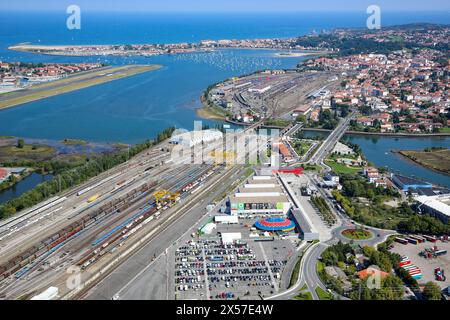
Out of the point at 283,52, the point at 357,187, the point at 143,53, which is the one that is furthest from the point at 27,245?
the point at 283,52

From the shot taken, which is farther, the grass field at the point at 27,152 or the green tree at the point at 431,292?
the grass field at the point at 27,152

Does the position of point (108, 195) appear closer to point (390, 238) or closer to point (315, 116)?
point (390, 238)

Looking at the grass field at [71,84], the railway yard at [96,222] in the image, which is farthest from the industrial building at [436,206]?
the grass field at [71,84]

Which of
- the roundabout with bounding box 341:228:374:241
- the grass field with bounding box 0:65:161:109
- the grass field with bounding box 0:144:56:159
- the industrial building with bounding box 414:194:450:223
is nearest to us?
the roundabout with bounding box 341:228:374:241

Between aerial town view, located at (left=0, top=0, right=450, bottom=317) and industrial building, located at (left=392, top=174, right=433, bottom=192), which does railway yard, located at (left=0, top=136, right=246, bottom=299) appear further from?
industrial building, located at (left=392, top=174, right=433, bottom=192)

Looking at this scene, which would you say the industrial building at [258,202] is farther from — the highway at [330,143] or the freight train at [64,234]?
the highway at [330,143]

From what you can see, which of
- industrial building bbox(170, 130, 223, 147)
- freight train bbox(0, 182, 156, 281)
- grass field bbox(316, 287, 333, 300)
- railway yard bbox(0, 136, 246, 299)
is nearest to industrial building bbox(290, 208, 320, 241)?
grass field bbox(316, 287, 333, 300)

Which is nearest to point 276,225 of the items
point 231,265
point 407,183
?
point 231,265
